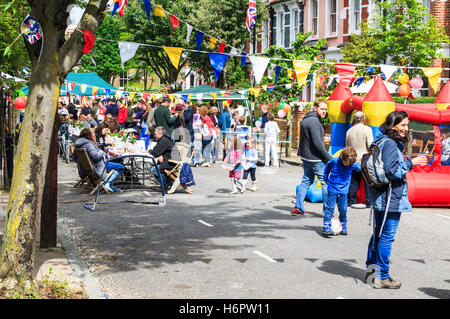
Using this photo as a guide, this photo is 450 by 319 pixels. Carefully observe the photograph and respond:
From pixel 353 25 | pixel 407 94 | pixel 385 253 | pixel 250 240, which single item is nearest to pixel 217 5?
pixel 353 25

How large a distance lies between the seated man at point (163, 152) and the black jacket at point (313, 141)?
3609 millimetres

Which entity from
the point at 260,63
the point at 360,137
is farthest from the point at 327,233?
the point at 260,63

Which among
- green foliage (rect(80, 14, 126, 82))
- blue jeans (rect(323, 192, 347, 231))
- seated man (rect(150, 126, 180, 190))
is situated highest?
green foliage (rect(80, 14, 126, 82))

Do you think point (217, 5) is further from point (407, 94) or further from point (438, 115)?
point (438, 115)

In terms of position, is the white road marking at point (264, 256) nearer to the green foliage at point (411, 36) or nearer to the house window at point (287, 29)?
the green foliage at point (411, 36)

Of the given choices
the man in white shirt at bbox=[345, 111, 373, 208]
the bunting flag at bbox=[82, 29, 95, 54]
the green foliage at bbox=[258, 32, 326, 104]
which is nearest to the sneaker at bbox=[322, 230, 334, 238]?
the man in white shirt at bbox=[345, 111, 373, 208]

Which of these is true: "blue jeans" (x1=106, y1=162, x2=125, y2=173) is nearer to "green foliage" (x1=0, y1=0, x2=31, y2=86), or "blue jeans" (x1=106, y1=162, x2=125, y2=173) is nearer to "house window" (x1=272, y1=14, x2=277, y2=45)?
"green foliage" (x1=0, y1=0, x2=31, y2=86)

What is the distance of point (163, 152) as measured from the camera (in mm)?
14164

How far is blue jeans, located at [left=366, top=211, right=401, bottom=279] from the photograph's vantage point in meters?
6.77

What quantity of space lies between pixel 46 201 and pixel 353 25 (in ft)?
92.7

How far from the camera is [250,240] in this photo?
942 centimetres

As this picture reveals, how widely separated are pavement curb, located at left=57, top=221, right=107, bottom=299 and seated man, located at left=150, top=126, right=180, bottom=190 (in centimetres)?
462

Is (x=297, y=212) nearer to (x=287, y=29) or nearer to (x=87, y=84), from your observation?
(x=87, y=84)

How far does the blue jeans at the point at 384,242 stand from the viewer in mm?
6766
